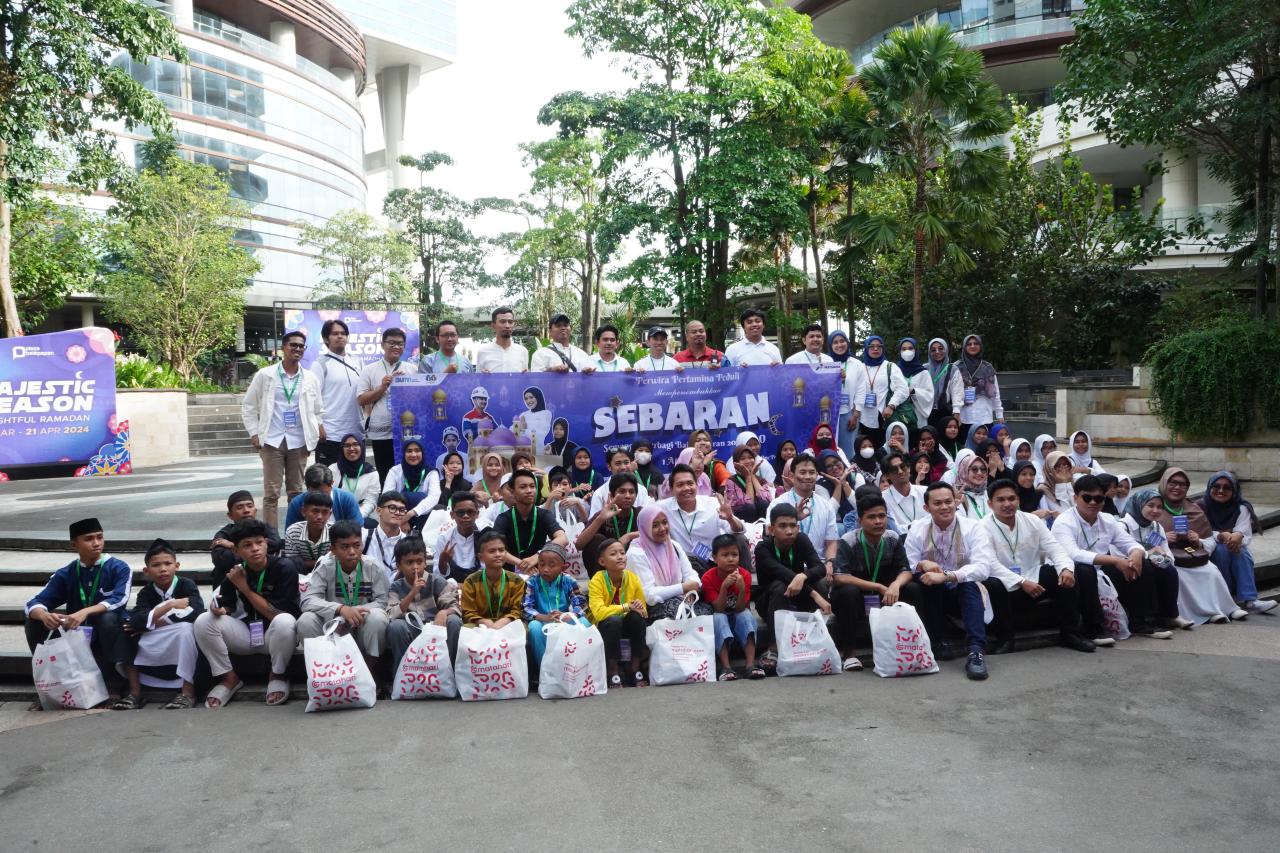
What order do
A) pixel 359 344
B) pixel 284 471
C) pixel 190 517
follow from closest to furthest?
1. pixel 284 471
2. pixel 190 517
3. pixel 359 344

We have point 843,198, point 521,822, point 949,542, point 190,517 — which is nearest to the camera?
point 521,822

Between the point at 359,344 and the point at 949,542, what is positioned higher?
the point at 359,344

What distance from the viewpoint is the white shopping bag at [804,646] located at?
560 cm

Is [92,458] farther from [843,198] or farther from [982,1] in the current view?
[982,1]

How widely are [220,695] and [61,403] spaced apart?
39.0 ft

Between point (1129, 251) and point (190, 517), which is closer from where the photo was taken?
point (190, 517)

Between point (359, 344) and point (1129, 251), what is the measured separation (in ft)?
56.5

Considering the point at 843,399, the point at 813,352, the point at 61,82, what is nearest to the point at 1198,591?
the point at 843,399

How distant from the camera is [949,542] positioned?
614 centimetres

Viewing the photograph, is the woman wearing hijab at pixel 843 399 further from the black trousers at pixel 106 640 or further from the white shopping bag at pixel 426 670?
the black trousers at pixel 106 640

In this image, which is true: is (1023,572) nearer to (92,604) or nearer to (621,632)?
(621,632)

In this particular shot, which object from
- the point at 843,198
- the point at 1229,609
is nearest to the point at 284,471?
the point at 1229,609

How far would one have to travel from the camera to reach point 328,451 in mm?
8117

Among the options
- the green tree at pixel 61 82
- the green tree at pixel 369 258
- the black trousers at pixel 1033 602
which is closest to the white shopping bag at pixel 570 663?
the black trousers at pixel 1033 602
